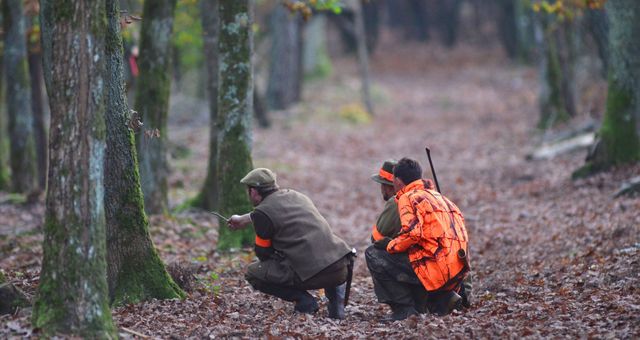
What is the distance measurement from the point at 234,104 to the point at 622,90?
7.18 meters

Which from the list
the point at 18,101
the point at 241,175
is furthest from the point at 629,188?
the point at 18,101

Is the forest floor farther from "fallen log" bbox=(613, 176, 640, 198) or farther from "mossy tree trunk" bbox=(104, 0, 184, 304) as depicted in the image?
"mossy tree trunk" bbox=(104, 0, 184, 304)

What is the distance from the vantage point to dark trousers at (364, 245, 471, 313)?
8109 millimetres

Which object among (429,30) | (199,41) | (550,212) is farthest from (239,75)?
(429,30)

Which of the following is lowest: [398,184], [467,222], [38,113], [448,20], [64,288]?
[467,222]

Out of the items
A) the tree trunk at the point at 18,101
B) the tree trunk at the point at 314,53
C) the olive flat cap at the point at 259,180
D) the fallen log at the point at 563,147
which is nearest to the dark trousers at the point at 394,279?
the olive flat cap at the point at 259,180

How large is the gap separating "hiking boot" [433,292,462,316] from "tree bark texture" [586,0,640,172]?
7556 mm

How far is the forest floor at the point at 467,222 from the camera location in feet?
25.2

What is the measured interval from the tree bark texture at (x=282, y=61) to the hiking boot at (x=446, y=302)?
2162 centimetres

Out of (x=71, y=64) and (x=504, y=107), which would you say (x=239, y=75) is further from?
(x=504, y=107)

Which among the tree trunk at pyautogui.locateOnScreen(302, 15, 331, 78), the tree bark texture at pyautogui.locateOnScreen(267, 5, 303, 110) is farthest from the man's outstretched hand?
the tree trunk at pyautogui.locateOnScreen(302, 15, 331, 78)

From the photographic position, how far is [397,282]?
8.18 meters

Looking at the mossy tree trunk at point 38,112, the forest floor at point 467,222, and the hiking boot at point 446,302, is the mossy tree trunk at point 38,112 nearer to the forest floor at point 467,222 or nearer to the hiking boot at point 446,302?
the forest floor at point 467,222

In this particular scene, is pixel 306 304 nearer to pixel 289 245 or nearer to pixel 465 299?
pixel 289 245
